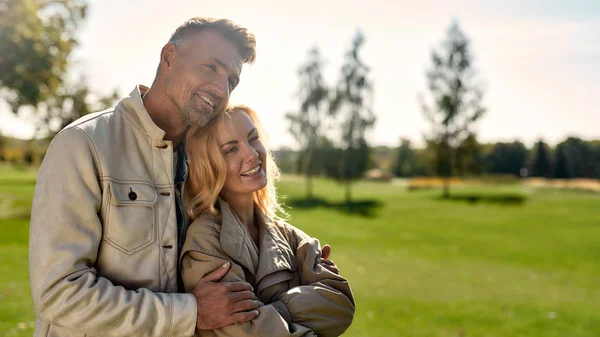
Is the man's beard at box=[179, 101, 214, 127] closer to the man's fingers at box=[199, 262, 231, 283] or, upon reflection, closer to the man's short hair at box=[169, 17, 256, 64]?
the man's short hair at box=[169, 17, 256, 64]

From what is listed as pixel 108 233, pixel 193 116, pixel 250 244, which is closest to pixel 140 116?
pixel 193 116

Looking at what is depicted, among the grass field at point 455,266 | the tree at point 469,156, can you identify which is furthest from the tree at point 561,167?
the grass field at point 455,266

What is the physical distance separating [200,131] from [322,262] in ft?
3.44

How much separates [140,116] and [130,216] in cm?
53

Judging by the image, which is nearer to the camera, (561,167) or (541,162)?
(561,167)

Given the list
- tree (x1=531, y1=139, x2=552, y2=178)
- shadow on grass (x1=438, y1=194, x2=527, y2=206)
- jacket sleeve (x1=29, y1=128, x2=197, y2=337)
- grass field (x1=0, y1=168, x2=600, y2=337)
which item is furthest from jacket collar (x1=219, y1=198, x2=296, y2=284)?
tree (x1=531, y1=139, x2=552, y2=178)

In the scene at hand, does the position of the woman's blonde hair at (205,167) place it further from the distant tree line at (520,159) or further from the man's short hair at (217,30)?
the distant tree line at (520,159)

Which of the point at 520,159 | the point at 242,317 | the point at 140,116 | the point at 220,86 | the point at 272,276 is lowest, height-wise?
the point at 520,159

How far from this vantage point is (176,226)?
2.89 meters

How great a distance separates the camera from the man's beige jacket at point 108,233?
2451 mm

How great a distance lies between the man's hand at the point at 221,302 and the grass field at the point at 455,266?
235 inches

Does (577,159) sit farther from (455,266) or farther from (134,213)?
(134,213)

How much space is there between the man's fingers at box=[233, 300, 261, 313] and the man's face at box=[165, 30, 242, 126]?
38.0 inches

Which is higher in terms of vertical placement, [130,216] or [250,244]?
[130,216]
